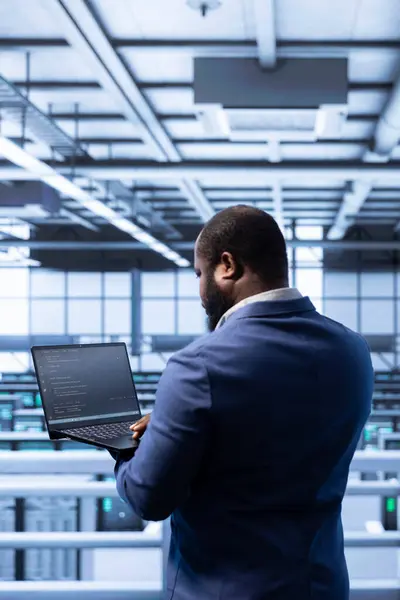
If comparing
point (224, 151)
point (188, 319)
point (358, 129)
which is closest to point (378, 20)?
point (358, 129)

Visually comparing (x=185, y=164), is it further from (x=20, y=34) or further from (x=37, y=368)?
(x=37, y=368)

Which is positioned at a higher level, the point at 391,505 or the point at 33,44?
the point at 33,44

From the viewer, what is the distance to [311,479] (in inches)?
44.9

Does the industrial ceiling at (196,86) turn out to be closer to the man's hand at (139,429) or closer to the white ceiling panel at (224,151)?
the white ceiling panel at (224,151)

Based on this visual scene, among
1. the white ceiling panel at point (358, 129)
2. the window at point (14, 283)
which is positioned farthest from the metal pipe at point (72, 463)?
the window at point (14, 283)

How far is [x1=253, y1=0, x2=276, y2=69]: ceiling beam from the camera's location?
12.4 ft

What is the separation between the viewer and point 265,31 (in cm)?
415

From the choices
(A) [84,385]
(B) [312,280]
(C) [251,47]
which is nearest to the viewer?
(A) [84,385]

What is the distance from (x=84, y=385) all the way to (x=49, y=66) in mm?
4410

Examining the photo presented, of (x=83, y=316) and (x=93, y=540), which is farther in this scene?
(x=83, y=316)

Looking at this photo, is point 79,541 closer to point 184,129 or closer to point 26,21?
point 26,21

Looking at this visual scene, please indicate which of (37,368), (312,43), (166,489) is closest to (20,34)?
(312,43)

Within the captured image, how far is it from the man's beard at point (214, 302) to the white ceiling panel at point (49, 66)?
13.1 feet

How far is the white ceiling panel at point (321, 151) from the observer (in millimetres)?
8312
